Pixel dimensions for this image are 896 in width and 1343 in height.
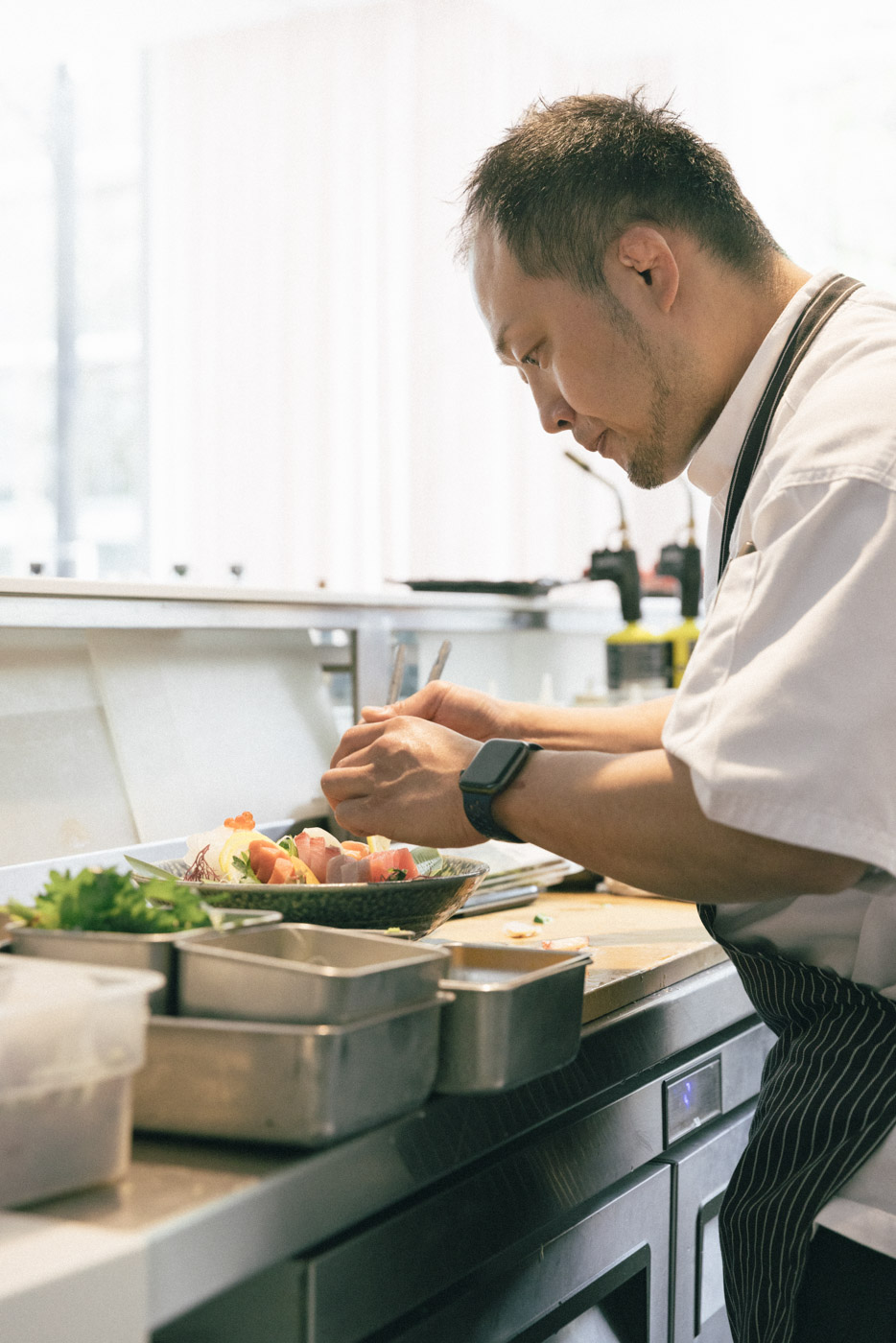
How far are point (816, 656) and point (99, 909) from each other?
49 centimetres

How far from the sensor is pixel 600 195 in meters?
1.13

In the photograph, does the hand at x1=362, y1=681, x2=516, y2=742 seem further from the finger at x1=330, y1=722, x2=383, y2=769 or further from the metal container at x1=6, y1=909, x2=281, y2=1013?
the metal container at x1=6, y1=909, x2=281, y2=1013

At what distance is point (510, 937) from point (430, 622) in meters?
0.66

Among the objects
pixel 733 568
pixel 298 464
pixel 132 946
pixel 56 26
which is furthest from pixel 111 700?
pixel 56 26

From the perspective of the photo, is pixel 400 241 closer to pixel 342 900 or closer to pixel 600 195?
pixel 600 195

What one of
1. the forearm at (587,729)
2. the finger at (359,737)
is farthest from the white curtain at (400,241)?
the finger at (359,737)

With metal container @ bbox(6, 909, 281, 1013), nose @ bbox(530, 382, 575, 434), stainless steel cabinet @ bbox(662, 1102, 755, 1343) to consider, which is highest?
nose @ bbox(530, 382, 575, 434)

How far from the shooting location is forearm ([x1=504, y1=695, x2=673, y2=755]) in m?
1.40

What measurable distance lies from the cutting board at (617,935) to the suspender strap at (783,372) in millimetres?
450

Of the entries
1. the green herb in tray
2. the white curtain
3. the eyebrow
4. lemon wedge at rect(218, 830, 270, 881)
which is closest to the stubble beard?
the eyebrow

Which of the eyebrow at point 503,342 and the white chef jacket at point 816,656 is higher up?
the eyebrow at point 503,342

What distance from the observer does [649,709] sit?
1.43 m

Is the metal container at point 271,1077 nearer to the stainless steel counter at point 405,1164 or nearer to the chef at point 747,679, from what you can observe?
the stainless steel counter at point 405,1164

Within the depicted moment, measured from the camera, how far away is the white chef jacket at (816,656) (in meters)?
0.83
